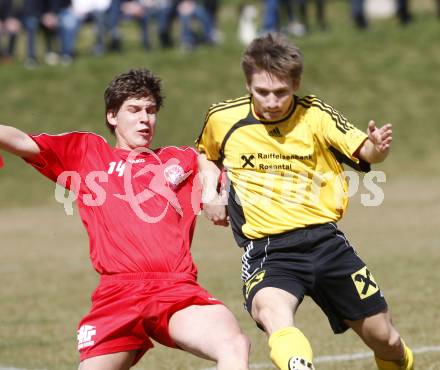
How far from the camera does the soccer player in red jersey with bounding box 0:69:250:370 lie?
187 inches

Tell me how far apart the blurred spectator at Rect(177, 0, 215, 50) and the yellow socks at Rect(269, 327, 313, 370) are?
767 inches

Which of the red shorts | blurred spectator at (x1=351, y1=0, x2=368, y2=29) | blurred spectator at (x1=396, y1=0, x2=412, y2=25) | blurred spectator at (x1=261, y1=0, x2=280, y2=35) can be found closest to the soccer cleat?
the red shorts

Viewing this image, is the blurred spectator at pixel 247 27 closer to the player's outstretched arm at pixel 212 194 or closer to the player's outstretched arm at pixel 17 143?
the player's outstretched arm at pixel 212 194

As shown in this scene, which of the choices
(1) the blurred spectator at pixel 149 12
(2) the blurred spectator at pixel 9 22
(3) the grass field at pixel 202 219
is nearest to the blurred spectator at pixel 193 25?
(1) the blurred spectator at pixel 149 12

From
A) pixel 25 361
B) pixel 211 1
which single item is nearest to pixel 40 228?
pixel 25 361

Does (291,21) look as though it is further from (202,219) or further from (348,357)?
(348,357)

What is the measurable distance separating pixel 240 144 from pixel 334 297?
0.90 meters

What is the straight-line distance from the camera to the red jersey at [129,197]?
4945 millimetres

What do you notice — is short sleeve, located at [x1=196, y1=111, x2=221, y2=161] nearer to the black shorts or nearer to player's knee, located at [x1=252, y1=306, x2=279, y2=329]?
the black shorts

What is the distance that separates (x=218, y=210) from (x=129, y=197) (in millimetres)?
532

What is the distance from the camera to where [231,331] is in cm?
462

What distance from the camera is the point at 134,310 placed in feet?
15.7

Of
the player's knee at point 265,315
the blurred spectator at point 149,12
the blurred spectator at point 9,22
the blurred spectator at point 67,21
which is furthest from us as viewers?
the blurred spectator at point 149,12

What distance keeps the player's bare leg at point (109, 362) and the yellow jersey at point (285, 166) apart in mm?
982
